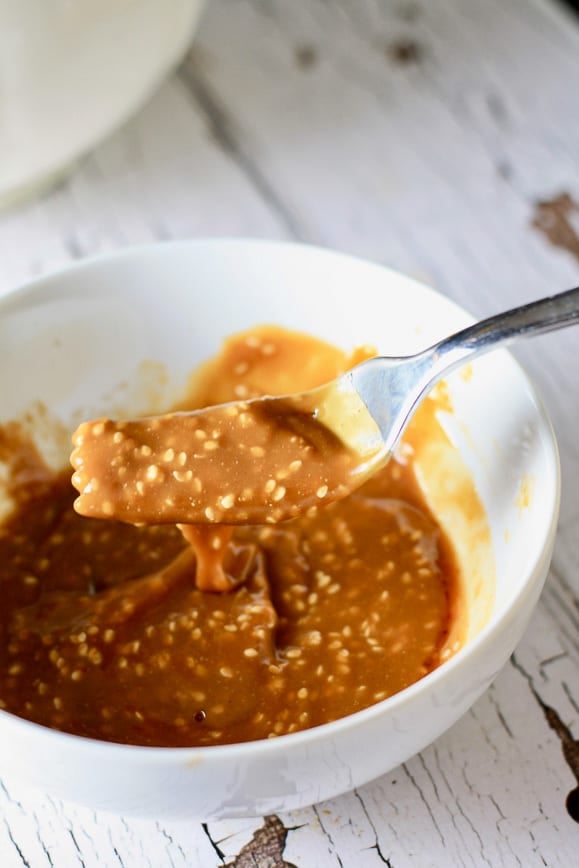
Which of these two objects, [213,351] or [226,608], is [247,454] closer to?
[226,608]

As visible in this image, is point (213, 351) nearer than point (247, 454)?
No

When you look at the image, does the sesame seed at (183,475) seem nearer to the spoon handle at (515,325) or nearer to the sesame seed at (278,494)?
the sesame seed at (278,494)

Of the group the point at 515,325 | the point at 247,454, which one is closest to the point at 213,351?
the point at 247,454

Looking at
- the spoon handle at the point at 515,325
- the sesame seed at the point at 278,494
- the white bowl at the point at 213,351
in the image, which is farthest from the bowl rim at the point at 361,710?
the sesame seed at the point at 278,494

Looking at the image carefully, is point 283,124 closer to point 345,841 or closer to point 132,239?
point 132,239

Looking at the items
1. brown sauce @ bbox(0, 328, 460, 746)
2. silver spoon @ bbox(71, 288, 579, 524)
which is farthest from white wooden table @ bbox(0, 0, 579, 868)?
silver spoon @ bbox(71, 288, 579, 524)

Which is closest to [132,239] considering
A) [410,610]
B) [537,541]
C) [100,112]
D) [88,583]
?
[100,112]

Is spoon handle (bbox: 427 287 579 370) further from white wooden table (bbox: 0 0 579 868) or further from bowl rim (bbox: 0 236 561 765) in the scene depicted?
white wooden table (bbox: 0 0 579 868)
